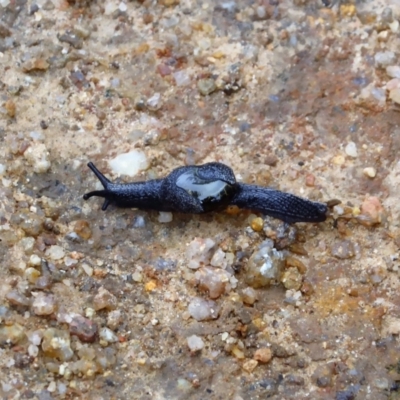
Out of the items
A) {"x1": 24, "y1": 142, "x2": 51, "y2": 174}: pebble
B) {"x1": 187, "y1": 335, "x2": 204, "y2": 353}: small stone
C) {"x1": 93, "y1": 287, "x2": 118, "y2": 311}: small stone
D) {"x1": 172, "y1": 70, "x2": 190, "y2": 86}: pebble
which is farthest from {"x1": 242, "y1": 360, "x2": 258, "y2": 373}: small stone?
{"x1": 172, "y1": 70, "x2": 190, "y2": 86}: pebble

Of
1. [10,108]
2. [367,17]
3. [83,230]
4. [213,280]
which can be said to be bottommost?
[213,280]

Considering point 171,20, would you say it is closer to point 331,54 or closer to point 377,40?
point 331,54

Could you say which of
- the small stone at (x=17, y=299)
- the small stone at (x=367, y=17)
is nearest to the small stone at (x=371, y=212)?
the small stone at (x=367, y=17)

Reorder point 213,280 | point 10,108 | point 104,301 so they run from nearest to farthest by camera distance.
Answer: point 104,301, point 213,280, point 10,108

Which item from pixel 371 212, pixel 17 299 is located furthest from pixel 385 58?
pixel 17 299

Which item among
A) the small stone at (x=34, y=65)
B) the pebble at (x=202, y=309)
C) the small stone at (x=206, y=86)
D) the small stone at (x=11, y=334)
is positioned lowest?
the pebble at (x=202, y=309)

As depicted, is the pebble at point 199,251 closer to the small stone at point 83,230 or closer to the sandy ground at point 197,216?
the sandy ground at point 197,216

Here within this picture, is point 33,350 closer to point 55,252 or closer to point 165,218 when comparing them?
point 55,252
